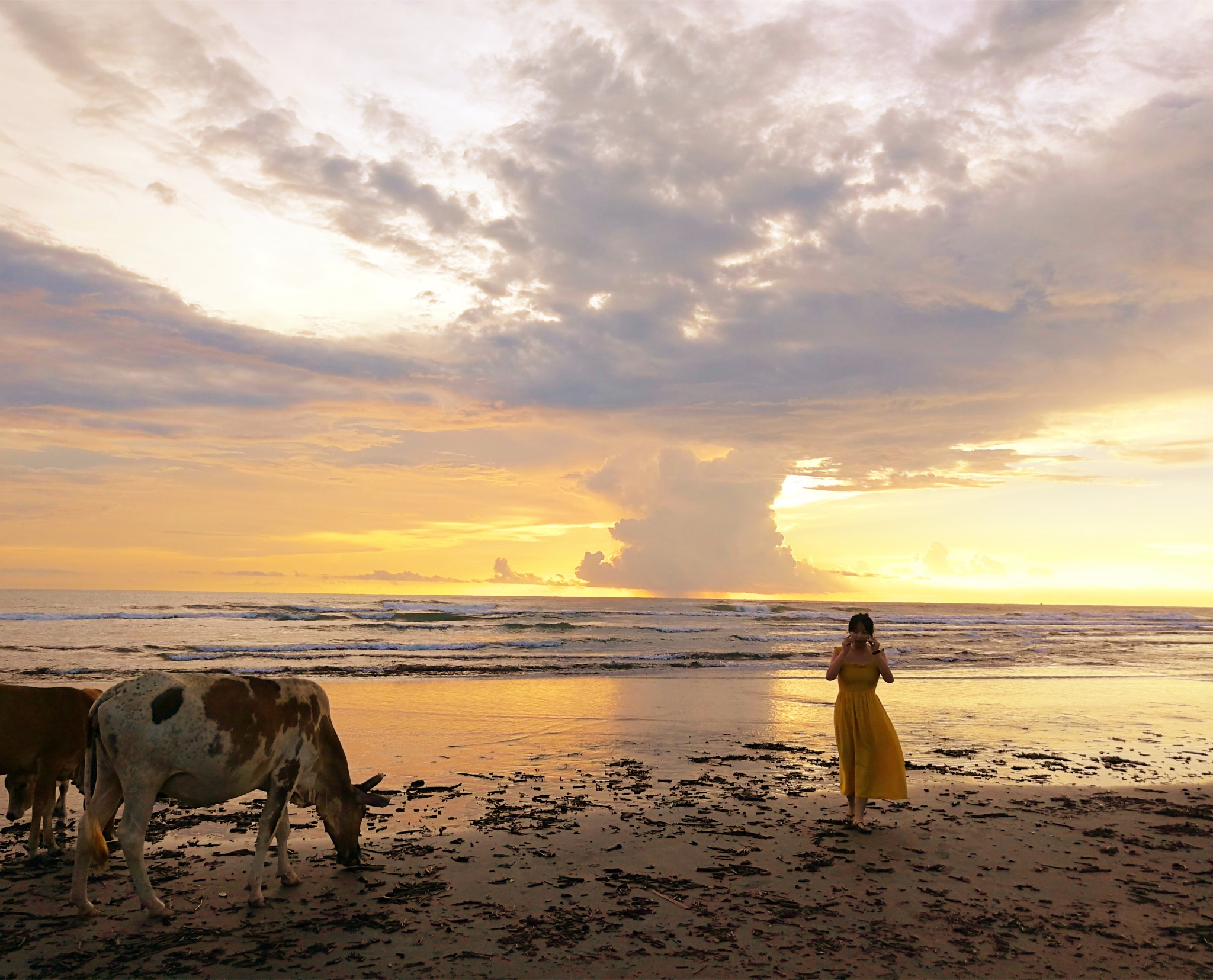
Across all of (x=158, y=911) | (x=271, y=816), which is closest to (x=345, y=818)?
(x=271, y=816)

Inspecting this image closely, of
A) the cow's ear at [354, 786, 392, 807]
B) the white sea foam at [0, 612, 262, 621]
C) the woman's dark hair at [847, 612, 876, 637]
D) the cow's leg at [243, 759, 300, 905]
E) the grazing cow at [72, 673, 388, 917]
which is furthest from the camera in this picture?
the white sea foam at [0, 612, 262, 621]

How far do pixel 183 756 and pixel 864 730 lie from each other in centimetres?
646

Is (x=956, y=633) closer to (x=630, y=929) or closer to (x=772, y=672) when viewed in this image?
(x=772, y=672)

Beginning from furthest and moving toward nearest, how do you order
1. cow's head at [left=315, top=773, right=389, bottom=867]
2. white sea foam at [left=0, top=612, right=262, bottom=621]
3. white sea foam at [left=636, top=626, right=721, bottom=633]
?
white sea foam at [left=636, top=626, right=721, bottom=633] → white sea foam at [left=0, top=612, right=262, bottom=621] → cow's head at [left=315, top=773, right=389, bottom=867]

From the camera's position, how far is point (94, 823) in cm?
568

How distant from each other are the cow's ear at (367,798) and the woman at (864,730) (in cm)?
466

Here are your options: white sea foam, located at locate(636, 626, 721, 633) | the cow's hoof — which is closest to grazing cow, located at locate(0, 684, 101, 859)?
the cow's hoof

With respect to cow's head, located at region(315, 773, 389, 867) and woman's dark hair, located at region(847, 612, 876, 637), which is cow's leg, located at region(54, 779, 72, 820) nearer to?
cow's head, located at region(315, 773, 389, 867)

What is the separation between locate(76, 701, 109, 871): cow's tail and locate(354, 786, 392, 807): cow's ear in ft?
6.00

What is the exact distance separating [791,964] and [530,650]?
2851 cm

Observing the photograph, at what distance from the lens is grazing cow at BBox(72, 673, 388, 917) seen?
562 centimetres

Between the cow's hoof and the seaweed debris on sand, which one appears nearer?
the seaweed debris on sand

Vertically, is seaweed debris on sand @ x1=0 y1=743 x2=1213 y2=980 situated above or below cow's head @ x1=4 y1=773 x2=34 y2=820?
below

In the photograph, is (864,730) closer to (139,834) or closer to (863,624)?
(863,624)
